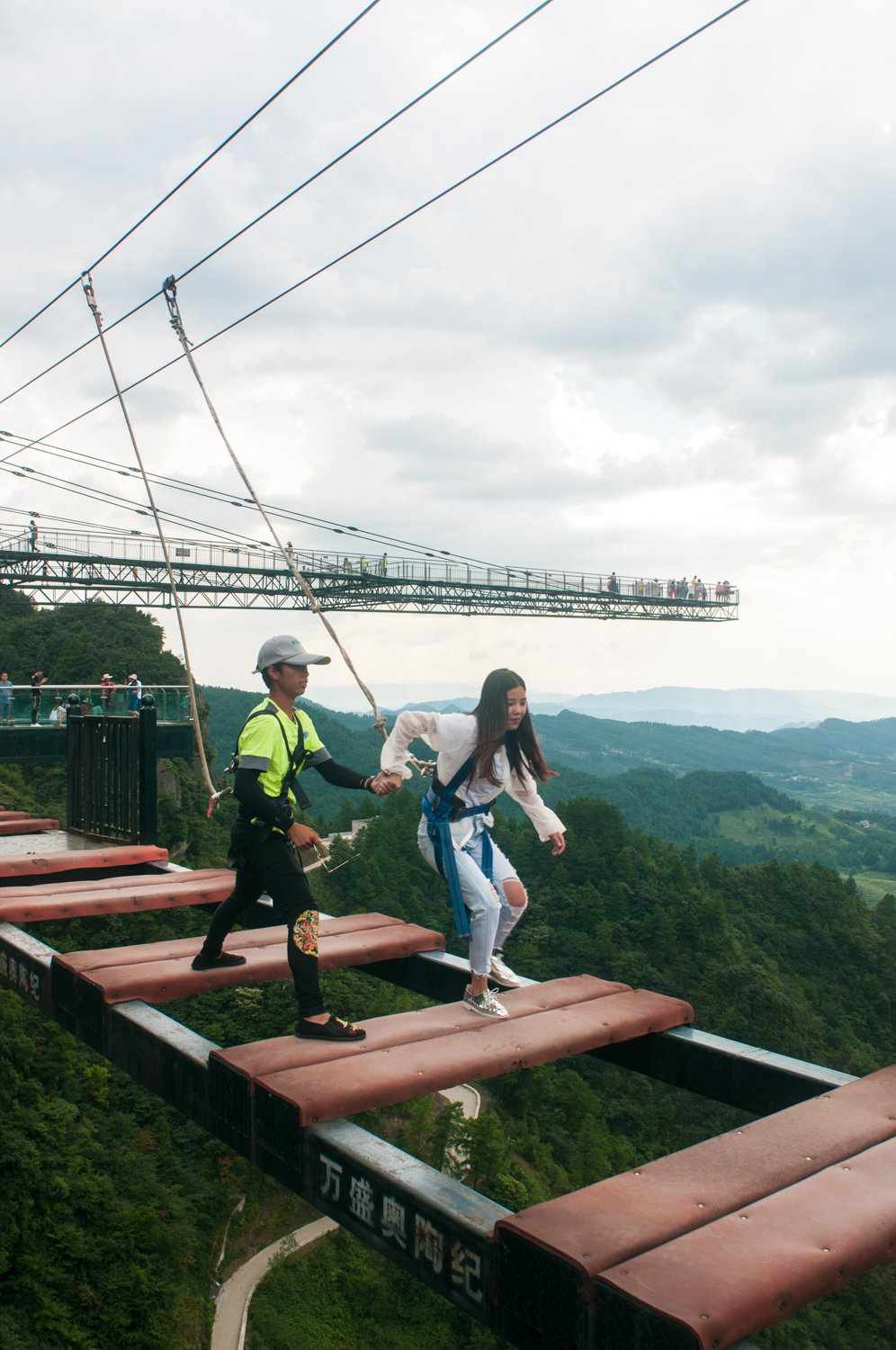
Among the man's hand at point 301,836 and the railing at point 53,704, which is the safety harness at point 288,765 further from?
the railing at point 53,704

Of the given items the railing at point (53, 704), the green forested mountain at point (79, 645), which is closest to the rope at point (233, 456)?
the railing at point (53, 704)

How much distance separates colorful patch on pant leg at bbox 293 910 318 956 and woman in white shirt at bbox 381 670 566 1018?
0.65m

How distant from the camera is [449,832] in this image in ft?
14.7

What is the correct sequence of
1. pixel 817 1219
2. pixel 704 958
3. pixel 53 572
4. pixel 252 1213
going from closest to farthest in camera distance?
pixel 817 1219
pixel 53 572
pixel 252 1213
pixel 704 958

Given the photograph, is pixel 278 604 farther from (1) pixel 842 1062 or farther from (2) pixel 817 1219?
(1) pixel 842 1062

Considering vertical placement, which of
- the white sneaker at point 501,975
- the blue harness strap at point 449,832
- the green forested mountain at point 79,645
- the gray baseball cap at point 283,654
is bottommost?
the white sneaker at point 501,975

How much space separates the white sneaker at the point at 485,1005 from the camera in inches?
166

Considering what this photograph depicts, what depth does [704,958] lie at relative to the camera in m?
80.6

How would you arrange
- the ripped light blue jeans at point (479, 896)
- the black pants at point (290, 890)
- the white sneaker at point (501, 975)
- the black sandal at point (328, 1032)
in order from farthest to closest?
1. the white sneaker at point (501, 975)
2. the ripped light blue jeans at point (479, 896)
3. the black pants at point (290, 890)
4. the black sandal at point (328, 1032)

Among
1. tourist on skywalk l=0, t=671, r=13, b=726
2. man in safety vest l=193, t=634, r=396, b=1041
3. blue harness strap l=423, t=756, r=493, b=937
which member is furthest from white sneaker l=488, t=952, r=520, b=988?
tourist on skywalk l=0, t=671, r=13, b=726

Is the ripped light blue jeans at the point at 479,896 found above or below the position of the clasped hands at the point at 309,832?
below

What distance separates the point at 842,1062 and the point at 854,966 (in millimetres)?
18763

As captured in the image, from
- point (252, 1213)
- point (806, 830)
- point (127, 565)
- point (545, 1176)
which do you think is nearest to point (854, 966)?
point (545, 1176)

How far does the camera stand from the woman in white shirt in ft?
14.6
